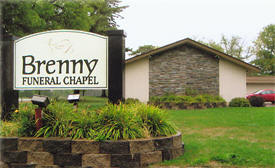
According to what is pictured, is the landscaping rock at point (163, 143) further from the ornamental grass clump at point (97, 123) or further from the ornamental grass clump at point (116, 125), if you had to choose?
the ornamental grass clump at point (116, 125)

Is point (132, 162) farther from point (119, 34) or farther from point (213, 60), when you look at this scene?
point (213, 60)

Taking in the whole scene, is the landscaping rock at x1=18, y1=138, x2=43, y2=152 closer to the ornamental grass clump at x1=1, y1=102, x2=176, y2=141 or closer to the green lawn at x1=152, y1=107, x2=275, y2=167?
the ornamental grass clump at x1=1, y1=102, x2=176, y2=141

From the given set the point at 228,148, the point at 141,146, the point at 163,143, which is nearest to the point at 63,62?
the point at 141,146

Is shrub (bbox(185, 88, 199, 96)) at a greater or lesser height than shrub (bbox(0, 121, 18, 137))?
greater

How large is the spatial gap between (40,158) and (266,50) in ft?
183

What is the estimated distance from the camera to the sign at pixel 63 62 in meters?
6.30

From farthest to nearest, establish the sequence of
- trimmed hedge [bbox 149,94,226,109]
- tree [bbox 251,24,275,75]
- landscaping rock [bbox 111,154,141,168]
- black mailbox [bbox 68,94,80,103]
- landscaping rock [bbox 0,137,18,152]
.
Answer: tree [bbox 251,24,275,75]
trimmed hedge [bbox 149,94,226,109]
black mailbox [bbox 68,94,80,103]
landscaping rock [bbox 0,137,18,152]
landscaping rock [bbox 111,154,141,168]

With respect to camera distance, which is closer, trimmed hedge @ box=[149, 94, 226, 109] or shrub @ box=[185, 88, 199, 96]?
trimmed hedge @ box=[149, 94, 226, 109]

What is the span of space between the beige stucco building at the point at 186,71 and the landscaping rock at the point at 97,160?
1543cm

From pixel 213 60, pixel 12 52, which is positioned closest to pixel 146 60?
pixel 213 60

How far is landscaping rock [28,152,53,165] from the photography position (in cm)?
503

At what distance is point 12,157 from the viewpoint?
5273 mm

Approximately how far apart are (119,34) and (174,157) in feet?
9.78

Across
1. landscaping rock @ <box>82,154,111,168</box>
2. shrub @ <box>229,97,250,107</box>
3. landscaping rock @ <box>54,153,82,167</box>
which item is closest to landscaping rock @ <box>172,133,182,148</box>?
landscaping rock @ <box>82,154,111,168</box>
